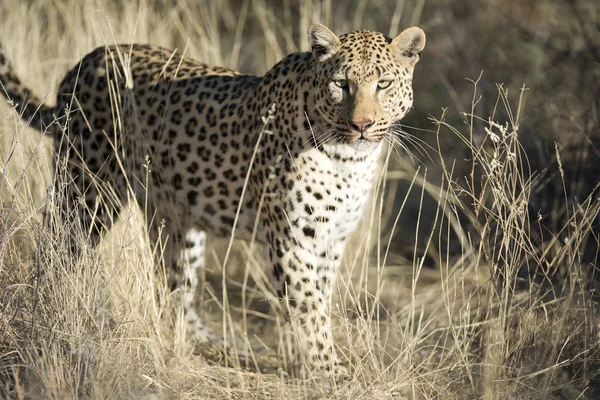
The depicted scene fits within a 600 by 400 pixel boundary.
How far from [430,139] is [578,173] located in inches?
137

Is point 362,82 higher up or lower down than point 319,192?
higher up

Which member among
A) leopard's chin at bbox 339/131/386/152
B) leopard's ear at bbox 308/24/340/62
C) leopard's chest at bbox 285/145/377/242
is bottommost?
leopard's chest at bbox 285/145/377/242

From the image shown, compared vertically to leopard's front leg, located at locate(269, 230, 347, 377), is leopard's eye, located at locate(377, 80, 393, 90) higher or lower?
higher

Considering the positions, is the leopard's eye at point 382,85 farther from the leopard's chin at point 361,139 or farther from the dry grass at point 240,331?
the dry grass at point 240,331

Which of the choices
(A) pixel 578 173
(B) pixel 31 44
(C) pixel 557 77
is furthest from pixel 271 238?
(B) pixel 31 44

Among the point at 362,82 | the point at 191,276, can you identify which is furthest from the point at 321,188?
the point at 191,276

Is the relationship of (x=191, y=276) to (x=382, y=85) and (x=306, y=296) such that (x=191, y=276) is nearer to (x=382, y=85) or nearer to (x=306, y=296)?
(x=306, y=296)

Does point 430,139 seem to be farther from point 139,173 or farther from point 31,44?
point 139,173

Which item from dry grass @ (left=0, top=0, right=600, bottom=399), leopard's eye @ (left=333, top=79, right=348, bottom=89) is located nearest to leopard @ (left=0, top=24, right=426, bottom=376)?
leopard's eye @ (left=333, top=79, right=348, bottom=89)

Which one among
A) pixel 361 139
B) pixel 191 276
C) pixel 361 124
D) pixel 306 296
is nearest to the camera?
pixel 361 124

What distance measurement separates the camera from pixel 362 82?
13.9ft

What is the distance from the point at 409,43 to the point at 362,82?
40cm

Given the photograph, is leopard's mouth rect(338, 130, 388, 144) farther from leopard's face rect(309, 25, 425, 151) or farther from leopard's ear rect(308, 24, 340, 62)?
leopard's ear rect(308, 24, 340, 62)

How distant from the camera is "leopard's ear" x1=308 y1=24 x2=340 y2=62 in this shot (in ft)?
14.3
